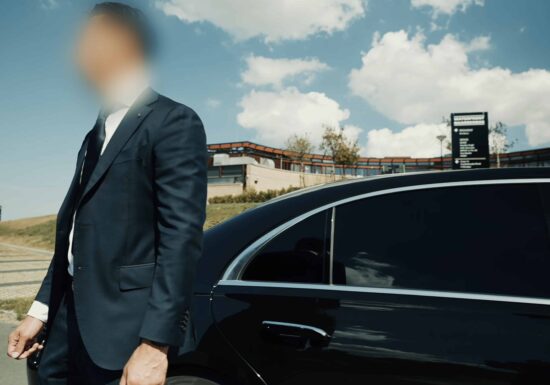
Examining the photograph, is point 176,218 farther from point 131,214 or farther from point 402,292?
point 402,292

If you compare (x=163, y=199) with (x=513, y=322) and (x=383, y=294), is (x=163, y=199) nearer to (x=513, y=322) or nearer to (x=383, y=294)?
(x=383, y=294)

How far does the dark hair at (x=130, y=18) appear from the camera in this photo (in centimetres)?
160

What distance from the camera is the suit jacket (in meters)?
1.47

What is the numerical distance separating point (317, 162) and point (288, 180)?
1266 cm

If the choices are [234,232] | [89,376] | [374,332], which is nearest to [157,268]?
[89,376]

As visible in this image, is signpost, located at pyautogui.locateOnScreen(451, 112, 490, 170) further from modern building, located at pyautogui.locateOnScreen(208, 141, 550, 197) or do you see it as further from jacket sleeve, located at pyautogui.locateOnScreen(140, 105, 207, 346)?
modern building, located at pyautogui.locateOnScreen(208, 141, 550, 197)

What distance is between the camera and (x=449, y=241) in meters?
1.84

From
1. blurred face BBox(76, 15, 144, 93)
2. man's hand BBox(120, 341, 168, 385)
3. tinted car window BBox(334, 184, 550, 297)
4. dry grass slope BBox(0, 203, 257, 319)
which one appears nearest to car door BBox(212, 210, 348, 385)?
tinted car window BBox(334, 184, 550, 297)

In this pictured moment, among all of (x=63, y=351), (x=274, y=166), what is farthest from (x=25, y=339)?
(x=274, y=166)

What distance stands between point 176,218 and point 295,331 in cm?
70

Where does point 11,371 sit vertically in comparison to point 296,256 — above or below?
below

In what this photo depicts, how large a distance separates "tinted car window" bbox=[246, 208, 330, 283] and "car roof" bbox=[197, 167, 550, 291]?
0.07m

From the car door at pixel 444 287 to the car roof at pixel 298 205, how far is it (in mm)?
60

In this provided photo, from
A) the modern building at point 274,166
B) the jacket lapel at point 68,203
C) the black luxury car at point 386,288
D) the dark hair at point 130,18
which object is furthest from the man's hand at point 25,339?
the modern building at point 274,166
